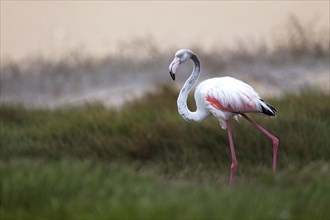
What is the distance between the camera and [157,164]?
8.21 metres

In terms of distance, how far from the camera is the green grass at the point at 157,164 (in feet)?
16.7

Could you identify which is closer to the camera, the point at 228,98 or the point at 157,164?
the point at 228,98

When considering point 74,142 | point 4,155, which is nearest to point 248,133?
point 74,142

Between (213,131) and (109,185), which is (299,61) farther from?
(109,185)

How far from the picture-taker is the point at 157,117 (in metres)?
9.29

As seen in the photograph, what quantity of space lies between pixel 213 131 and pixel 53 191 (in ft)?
10.6

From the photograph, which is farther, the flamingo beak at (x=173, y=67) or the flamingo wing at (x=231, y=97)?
the flamingo wing at (x=231, y=97)

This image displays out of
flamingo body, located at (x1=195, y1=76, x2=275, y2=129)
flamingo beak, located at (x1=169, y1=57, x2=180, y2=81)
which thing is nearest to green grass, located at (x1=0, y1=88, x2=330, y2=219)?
flamingo body, located at (x1=195, y1=76, x2=275, y2=129)

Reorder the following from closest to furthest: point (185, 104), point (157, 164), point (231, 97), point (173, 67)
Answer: point (173, 67) < point (231, 97) < point (185, 104) < point (157, 164)

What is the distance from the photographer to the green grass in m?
5.10

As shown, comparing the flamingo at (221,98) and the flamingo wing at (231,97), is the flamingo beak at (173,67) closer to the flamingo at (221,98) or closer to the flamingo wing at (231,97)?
the flamingo at (221,98)

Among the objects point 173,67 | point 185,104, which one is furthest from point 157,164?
point 173,67

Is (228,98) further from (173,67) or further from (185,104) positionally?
(173,67)

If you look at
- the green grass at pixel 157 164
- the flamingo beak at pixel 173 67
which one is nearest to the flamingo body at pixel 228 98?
the flamingo beak at pixel 173 67
